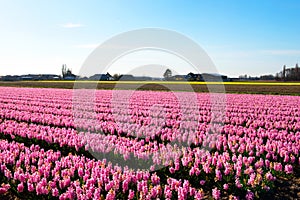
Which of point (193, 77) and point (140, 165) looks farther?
point (193, 77)

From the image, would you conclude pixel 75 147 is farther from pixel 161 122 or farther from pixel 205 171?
pixel 161 122

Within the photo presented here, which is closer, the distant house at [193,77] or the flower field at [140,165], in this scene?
the flower field at [140,165]

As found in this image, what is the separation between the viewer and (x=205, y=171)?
20.4ft

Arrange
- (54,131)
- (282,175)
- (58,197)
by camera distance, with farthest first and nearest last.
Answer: (54,131) < (282,175) < (58,197)

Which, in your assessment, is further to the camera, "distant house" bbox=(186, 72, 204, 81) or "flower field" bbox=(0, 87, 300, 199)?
"distant house" bbox=(186, 72, 204, 81)

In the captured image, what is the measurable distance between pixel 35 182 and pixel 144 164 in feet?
7.64

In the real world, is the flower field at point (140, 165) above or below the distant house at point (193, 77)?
below

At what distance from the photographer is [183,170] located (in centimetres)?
655

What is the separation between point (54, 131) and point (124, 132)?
7.27ft

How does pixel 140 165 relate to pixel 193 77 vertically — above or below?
below

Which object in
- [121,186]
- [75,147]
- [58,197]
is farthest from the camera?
[75,147]

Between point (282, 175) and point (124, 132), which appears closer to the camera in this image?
point (282, 175)

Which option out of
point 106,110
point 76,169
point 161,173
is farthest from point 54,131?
point 106,110

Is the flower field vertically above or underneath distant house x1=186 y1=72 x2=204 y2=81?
underneath
